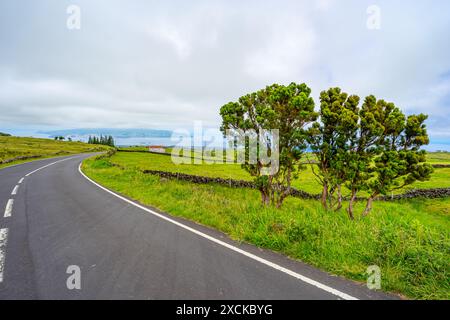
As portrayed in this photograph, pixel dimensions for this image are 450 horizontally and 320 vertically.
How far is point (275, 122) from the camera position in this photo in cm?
1003

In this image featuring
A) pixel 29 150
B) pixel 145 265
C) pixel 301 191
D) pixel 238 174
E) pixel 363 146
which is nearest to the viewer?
pixel 145 265

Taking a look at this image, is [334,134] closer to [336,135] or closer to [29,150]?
[336,135]

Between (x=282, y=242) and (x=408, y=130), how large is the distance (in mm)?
9368

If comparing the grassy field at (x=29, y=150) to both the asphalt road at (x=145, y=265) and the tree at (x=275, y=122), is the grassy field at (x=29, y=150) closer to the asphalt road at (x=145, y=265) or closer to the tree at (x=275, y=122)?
the asphalt road at (x=145, y=265)

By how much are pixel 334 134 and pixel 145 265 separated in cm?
993

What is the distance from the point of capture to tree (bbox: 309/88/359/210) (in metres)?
9.78

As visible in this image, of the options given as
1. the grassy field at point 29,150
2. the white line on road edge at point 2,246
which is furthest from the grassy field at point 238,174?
the white line on road edge at point 2,246

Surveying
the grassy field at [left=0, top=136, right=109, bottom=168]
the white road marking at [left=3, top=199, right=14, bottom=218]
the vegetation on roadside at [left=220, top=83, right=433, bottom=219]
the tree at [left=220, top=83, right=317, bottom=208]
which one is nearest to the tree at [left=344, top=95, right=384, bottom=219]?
the vegetation on roadside at [left=220, top=83, right=433, bottom=219]

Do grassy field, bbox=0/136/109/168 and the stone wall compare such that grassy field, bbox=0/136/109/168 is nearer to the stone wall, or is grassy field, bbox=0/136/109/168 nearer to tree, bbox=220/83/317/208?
the stone wall

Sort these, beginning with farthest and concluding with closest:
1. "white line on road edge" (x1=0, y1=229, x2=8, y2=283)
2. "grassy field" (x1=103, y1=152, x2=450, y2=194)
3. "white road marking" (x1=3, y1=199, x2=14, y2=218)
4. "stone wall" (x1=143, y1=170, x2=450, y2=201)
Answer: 1. "grassy field" (x1=103, y1=152, x2=450, y2=194)
2. "stone wall" (x1=143, y1=170, x2=450, y2=201)
3. "white road marking" (x1=3, y1=199, x2=14, y2=218)
4. "white line on road edge" (x1=0, y1=229, x2=8, y2=283)

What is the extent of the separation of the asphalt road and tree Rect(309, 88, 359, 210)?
23.4 ft

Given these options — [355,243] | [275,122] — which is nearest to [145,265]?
[355,243]
